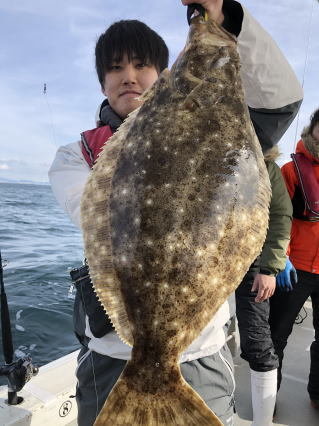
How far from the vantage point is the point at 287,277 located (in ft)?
12.2

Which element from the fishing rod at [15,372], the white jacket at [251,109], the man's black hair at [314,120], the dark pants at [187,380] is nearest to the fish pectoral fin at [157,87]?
the white jacket at [251,109]

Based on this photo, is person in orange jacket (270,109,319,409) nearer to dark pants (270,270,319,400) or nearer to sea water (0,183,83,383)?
dark pants (270,270,319,400)

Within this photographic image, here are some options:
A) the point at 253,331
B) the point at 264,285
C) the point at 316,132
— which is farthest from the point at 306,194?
the point at 253,331

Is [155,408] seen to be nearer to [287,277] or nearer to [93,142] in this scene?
[93,142]

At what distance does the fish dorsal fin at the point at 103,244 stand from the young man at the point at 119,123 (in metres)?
0.26

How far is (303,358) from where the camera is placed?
5293 millimetres

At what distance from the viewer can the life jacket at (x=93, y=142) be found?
1947 mm

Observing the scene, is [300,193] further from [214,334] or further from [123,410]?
[123,410]

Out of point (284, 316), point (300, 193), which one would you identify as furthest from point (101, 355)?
point (300, 193)

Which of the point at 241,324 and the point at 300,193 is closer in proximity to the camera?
the point at 241,324

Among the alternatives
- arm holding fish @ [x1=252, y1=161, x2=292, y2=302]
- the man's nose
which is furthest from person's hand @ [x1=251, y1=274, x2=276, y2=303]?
the man's nose

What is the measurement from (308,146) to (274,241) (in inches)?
53.9

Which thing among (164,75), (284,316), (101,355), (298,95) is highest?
(164,75)

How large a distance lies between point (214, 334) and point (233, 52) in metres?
1.32
